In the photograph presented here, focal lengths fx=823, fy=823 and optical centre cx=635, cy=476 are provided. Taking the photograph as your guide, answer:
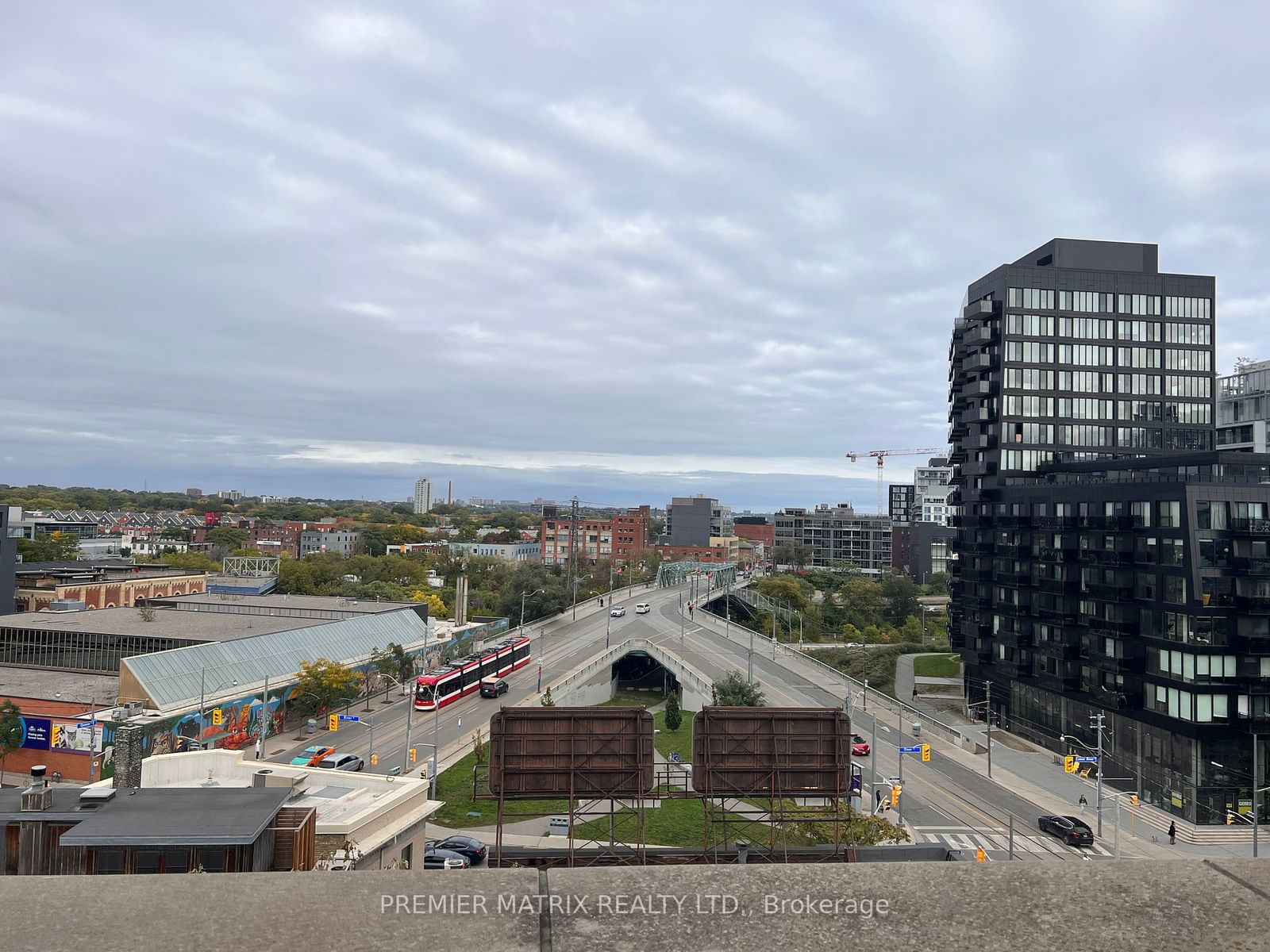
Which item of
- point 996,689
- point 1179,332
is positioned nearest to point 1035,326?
point 1179,332

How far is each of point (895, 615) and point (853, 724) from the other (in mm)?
65062

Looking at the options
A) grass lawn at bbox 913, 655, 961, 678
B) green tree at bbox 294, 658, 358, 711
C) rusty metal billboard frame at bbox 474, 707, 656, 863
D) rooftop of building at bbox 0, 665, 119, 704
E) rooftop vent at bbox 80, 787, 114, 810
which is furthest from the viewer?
grass lawn at bbox 913, 655, 961, 678

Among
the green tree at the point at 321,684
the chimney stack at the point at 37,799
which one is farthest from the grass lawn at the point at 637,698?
the chimney stack at the point at 37,799

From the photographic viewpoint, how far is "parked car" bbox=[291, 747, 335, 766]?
5181 cm

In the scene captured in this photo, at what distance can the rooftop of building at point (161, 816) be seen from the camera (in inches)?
680

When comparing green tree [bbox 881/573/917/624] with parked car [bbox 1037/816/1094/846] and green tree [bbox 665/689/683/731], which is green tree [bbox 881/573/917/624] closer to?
green tree [bbox 665/689/683/731]

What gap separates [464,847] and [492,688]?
36.2 meters

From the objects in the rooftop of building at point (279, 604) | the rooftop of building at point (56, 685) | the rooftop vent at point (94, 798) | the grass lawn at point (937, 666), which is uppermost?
the rooftop vent at point (94, 798)

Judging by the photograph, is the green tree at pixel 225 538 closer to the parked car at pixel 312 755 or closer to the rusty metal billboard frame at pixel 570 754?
the parked car at pixel 312 755

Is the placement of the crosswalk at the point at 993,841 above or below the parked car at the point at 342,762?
below

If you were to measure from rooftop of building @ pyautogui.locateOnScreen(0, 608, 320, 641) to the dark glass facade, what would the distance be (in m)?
63.7

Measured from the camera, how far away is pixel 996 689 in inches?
3034

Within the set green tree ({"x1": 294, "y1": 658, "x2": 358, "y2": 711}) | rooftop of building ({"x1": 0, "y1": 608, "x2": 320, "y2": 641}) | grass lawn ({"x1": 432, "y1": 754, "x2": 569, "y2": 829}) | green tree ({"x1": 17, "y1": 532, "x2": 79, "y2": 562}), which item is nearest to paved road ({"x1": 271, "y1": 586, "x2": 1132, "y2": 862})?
green tree ({"x1": 294, "y1": 658, "x2": 358, "y2": 711})

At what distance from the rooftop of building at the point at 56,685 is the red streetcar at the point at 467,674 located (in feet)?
72.2
